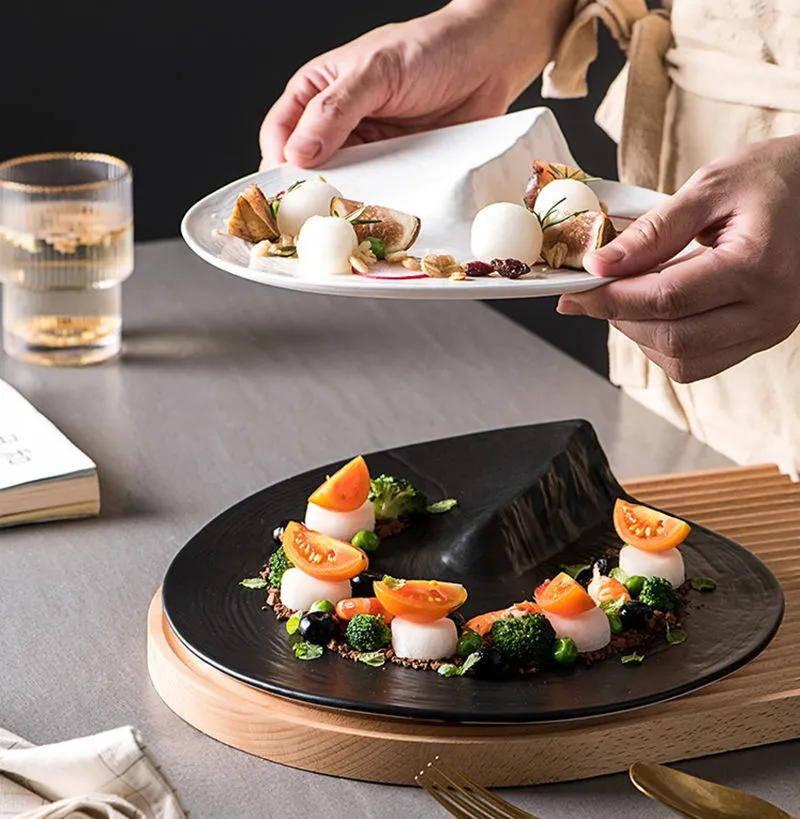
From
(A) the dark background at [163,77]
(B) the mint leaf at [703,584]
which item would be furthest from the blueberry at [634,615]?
(A) the dark background at [163,77]

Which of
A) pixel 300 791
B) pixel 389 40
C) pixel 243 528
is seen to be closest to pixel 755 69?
pixel 389 40

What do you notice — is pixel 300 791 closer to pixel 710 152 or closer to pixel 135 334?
pixel 710 152

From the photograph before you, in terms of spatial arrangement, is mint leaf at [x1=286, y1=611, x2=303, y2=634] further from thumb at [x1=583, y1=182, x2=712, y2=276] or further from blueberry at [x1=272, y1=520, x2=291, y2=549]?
thumb at [x1=583, y1=182, x2=712, y2=276]

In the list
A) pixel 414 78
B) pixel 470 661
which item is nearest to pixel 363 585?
pixel 470 661

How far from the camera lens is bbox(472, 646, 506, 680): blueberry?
1.12 meters

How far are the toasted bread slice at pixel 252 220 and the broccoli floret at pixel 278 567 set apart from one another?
30 cm

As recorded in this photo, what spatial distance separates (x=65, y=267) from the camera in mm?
1944

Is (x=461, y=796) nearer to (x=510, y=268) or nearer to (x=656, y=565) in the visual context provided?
(x=656, y=565)

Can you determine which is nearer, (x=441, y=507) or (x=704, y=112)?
(x=441, y=507)

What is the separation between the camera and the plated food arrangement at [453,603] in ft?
3.75

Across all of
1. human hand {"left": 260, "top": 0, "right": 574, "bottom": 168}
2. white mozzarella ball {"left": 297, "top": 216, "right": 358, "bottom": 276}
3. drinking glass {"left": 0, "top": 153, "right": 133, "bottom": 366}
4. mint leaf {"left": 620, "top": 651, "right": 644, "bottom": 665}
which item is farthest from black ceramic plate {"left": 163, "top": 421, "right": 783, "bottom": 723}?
drinking glass {"left": 0, "top": 153, "right": 133, "bottom": 366}

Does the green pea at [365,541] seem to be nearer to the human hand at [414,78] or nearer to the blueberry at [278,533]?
the blueberry at [278,533]

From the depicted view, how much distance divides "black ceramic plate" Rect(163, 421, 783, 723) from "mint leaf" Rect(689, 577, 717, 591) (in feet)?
0.04

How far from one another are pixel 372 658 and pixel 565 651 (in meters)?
0.15
